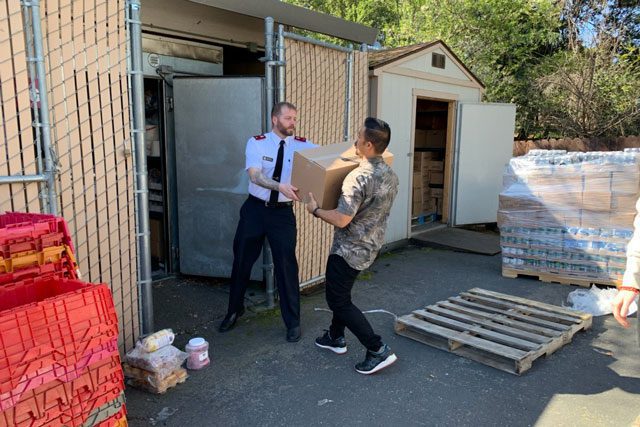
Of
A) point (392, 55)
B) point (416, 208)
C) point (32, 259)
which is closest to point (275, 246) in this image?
point (32, 259)

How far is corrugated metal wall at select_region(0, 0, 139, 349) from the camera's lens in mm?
2963

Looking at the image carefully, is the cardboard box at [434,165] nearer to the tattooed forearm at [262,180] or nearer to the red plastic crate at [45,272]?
the tattooed forearm at [262,180]

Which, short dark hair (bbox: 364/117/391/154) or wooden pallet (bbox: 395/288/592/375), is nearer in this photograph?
short dark hair (bbox: 364/117/391/154)

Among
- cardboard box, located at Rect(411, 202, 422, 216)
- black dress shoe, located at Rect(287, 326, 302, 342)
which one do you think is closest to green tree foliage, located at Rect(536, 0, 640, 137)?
cardboard box, located at Rect(411, 202, 422, 216)

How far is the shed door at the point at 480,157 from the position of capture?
8.82 meters

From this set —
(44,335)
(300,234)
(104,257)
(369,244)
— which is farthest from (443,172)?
(44,335)

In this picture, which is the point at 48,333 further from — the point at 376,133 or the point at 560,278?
the point at 560,278

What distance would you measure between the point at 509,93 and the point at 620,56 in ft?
9.93

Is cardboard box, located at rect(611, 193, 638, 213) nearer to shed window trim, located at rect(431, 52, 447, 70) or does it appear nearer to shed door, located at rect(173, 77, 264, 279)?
shed window trim, located at rect(431, 52, 447, 70)

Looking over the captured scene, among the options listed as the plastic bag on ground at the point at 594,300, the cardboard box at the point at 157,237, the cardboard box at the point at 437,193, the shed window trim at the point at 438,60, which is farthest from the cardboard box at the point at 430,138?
the cardboard box at the point at 157,237

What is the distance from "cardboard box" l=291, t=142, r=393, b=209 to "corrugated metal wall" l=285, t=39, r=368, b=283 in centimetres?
151

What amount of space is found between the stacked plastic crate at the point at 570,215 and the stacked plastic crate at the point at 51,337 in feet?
17.3

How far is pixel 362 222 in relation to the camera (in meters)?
3.51

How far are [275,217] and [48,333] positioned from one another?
235cm
